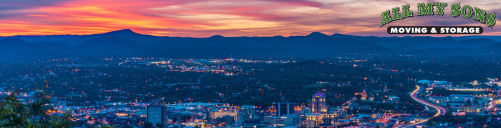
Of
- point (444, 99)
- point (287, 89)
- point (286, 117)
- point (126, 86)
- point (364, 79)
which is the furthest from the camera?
point (364, 79)

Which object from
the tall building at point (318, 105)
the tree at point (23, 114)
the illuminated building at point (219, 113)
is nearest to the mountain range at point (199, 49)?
the tall building at point (318, 105)

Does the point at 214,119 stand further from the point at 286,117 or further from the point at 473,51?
the point at 473,51

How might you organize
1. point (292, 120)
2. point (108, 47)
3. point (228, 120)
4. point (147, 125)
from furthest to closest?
point (108, 47), point (292, 120), point (228, 120), point (147, 125)

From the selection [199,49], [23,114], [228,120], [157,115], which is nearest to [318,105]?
[228,120]

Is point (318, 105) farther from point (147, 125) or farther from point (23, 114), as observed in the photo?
point (23, 114)

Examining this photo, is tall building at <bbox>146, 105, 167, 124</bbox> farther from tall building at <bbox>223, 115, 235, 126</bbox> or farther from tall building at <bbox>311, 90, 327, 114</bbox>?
tall building at <bbox>311, 90, 327, 114</bbox>

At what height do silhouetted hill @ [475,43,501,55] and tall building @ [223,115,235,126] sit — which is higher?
silhouetted hill @ [475,43,501,55]

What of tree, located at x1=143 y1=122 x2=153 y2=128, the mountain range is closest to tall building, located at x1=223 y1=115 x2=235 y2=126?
tree, located at x1=143 y1=122 x2=153 y2=128

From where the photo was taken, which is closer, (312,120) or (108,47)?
(312,120)

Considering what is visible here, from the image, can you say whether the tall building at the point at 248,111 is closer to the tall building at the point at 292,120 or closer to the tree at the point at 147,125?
the tall building at the point at 292,120

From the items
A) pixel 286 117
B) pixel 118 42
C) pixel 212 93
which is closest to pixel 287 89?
pixel 212 93

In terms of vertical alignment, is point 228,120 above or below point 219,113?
below
